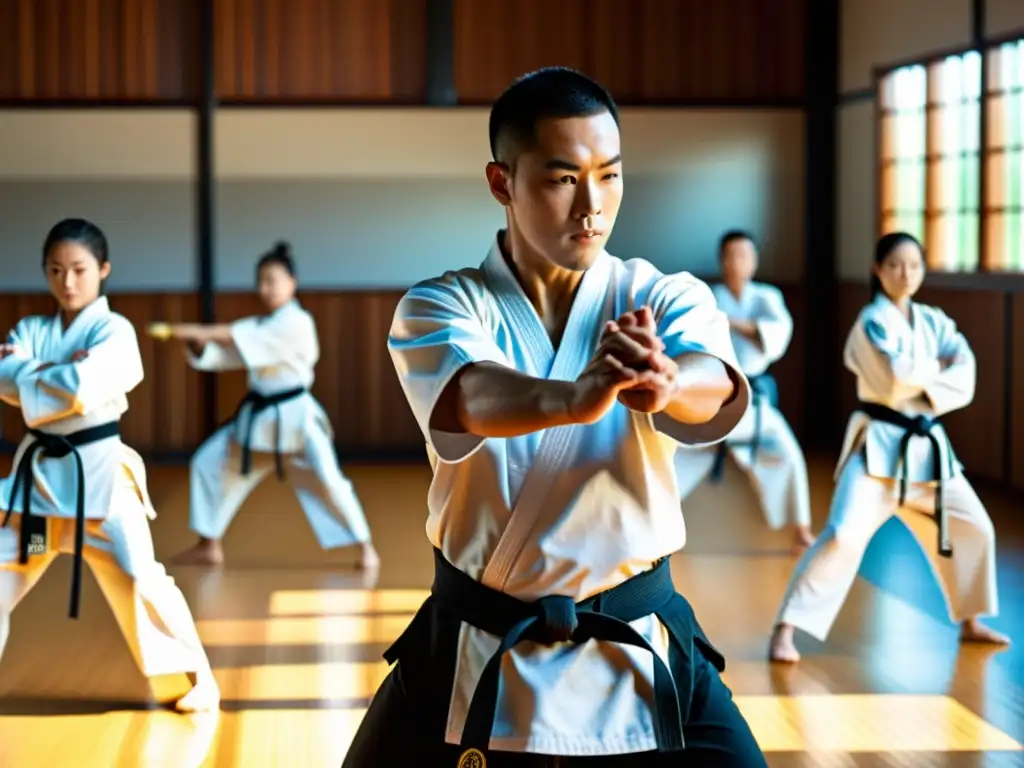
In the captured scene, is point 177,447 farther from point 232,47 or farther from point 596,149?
point 596,149

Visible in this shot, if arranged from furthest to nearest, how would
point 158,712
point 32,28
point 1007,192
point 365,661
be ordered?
point 32,28 < point 1007,192 < point 365,661 < point 158,712

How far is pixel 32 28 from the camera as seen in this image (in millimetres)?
8438

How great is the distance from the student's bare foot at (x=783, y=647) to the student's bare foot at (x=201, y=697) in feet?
5.03

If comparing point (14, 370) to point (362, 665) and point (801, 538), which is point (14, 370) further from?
point (801, 538)

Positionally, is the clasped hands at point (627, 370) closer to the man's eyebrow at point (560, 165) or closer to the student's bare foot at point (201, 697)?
the man's eyebrow at point (560, 165)

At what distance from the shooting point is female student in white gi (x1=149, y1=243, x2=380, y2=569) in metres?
5.62

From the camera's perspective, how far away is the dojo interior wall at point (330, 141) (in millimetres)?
8516

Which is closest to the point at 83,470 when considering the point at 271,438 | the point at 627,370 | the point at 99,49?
the point at 271,438

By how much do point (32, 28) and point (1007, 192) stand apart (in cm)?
525

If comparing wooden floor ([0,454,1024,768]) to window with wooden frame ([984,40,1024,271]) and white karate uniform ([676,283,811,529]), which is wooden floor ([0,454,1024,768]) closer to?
white karate uniform ([676,283,811,529])

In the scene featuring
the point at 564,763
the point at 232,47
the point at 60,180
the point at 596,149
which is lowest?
the point at 564,763

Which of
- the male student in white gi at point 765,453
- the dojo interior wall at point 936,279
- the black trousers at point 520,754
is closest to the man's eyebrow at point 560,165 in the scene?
the black trousers at point 520,754

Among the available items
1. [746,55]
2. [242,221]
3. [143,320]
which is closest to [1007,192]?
[746,55]

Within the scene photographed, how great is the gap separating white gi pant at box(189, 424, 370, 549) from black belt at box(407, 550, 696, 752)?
3850 mm
